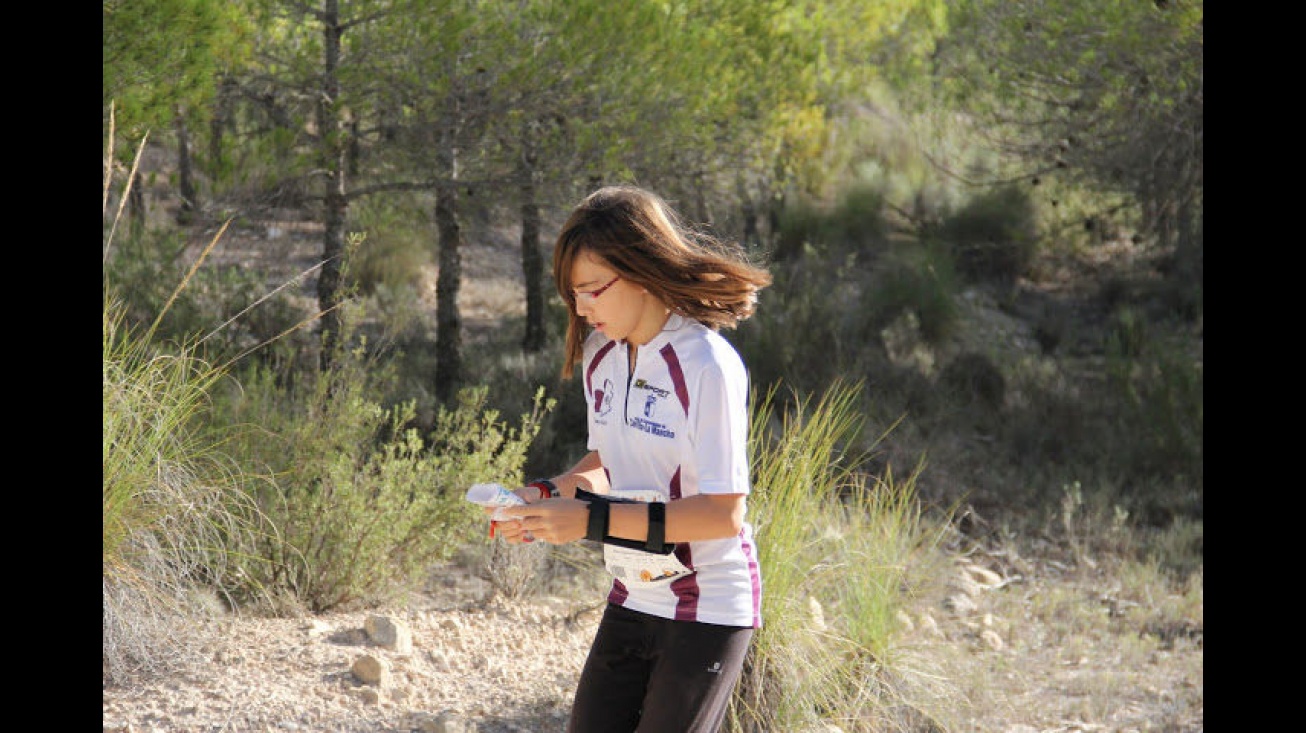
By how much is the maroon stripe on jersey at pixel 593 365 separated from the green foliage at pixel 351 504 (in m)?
2.36

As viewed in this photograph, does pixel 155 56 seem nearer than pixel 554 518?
No

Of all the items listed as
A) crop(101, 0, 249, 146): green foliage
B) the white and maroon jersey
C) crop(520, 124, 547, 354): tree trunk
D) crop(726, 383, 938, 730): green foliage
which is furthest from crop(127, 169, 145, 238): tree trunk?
the white and maroon jersey

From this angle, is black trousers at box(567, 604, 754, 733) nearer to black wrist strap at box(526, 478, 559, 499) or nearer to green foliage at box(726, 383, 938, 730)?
black wrist strap at box(526, 478, 559, 499)

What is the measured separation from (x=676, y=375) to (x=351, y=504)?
283 cm

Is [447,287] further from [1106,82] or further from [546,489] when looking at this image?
[546,489]

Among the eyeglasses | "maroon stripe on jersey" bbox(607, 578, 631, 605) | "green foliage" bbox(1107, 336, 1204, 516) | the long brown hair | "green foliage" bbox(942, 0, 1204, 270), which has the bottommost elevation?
"green foliage" bbox(1107, 336, 1204, 516)

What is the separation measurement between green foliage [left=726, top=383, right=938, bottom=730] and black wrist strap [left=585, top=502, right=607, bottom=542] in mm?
1935

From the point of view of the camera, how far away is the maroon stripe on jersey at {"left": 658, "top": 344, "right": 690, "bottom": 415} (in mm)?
2430

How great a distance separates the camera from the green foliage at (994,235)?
596 inches

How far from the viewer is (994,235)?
50.9 ft

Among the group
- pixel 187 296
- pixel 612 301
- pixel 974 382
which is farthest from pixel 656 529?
pixel 974 382

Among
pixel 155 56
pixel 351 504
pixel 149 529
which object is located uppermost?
pixel 155 56

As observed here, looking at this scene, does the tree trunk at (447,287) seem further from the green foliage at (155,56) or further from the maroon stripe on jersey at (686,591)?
the maroon stripe on jersey at (686,591)

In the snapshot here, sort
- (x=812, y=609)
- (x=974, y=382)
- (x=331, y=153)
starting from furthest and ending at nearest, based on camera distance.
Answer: (x=974, y=382) → (x=331, y=153) → (x=812, y=609)
